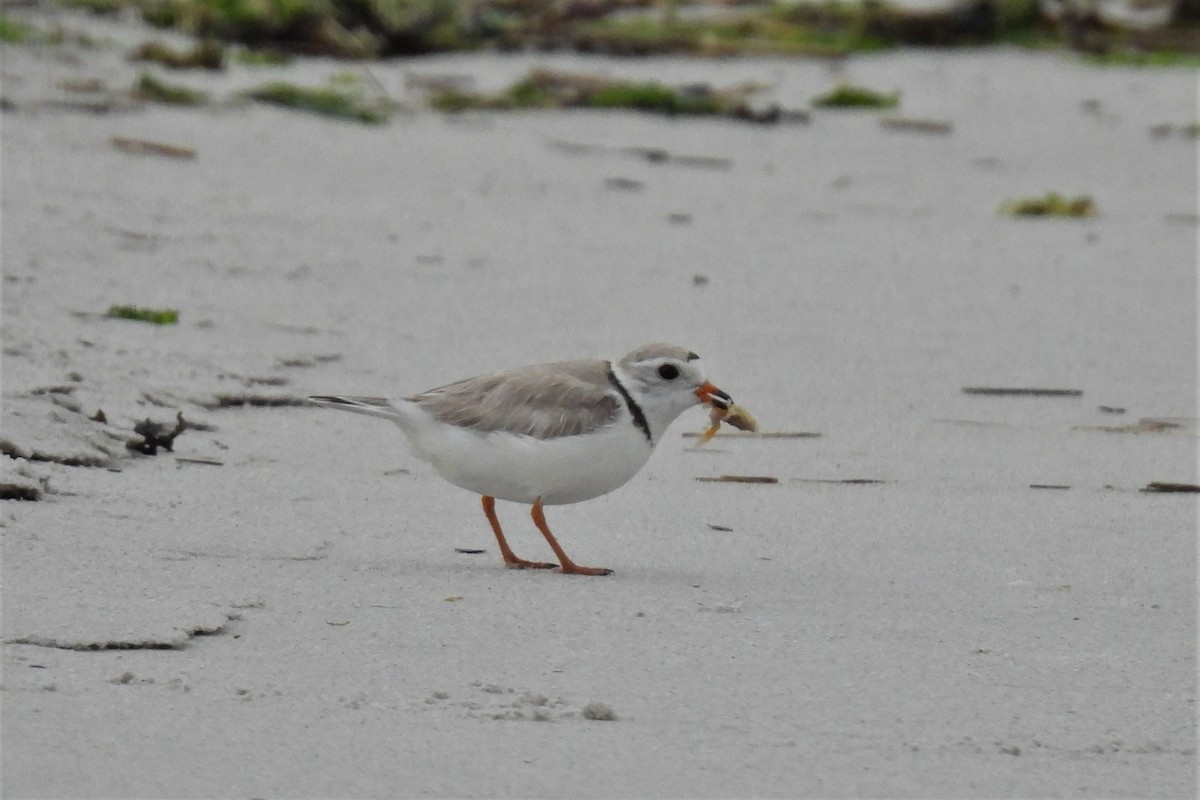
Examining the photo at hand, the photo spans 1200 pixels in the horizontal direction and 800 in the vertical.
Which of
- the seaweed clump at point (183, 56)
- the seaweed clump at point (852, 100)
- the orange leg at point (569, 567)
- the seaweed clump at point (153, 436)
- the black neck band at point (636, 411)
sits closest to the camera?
the orange leg at point (569, 567)

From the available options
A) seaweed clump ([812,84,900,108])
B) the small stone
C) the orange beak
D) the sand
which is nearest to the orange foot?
the sand

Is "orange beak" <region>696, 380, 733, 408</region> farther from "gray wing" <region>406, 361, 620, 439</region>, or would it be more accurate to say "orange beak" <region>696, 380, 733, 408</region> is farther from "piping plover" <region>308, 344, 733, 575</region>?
"gray wing" <region>406, 361, 620, 439</region>

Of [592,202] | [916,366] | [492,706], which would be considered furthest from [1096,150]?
[492,706]

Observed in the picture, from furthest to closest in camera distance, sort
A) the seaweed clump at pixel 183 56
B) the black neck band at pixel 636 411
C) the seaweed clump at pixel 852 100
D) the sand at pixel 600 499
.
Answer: the seaweed clump at pixel 852 100 < the seaweed clump at pixel 183 56 < the black neck band at pixel 636 411 < the sand at pixel 600 499

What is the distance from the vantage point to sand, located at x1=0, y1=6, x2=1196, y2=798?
340 cm

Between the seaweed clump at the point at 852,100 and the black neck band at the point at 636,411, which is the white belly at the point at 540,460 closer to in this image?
the black neck band at the point at 636,411

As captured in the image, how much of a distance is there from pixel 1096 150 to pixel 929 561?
713cm

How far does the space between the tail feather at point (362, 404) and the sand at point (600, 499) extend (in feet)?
0.95

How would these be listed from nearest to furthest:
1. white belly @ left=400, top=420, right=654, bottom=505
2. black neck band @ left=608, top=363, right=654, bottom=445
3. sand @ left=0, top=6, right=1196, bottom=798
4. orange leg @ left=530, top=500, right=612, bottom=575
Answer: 1. sand @ left=0, top=6, right=1196, bottom=798
2. orange leg @ left=530, top=500, right=612, bottom=575
3. white belly @ left=400, top=420, right=654, bottom=505
4. black neck band @ left=608, top=363, right=654, bottom=445

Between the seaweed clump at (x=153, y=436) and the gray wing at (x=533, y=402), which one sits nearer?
the gray wing at (x=533, y=402)

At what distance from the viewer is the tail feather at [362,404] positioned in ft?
16.0

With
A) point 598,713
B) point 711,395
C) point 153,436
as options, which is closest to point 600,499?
point 711,395

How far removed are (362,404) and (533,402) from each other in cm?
46

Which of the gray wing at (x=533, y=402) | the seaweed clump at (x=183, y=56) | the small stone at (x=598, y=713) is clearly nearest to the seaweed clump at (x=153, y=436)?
the gray wing at (x=533, y=402)
